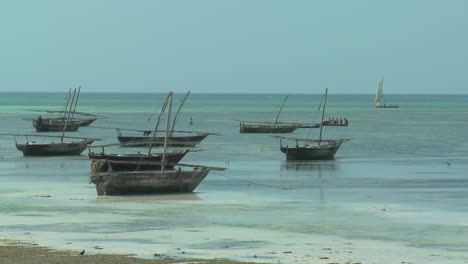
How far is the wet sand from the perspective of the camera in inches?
681

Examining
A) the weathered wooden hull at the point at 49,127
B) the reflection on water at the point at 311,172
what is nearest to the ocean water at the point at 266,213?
the reflection on water at the point at 311,172

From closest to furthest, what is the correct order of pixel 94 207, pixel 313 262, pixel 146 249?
pixel 313 262, pixel 146 249, pixel 94 207

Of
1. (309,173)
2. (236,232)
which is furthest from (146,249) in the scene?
(309,173)

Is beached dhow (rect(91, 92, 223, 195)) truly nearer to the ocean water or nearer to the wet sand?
the ocean water

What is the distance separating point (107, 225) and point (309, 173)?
60.5 feet

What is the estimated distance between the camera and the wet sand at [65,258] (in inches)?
681

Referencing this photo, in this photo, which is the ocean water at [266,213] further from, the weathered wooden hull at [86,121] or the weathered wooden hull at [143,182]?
the weathered wooden hull at [86,121]

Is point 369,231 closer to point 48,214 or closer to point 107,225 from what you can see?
point 107,225

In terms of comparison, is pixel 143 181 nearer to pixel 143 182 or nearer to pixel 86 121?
pixel 143 182

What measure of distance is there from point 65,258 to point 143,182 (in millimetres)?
12659

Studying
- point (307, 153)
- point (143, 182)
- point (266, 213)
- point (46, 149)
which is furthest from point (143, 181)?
point (46, 149)

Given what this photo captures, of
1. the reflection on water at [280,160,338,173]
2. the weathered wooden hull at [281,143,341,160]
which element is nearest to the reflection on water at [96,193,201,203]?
the reflection on water at [280,160,338,173]

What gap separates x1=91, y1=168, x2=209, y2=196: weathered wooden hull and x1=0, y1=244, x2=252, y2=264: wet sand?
37.0 feet

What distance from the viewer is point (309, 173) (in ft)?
135
